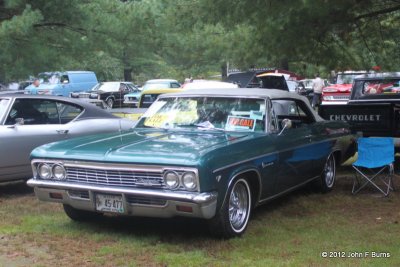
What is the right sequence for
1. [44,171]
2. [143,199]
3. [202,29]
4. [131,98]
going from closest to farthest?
1. [143,199]
2. [44,171]
3. [202,29]
4. [131,98]

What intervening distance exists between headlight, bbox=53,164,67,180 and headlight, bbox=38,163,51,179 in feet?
0.25

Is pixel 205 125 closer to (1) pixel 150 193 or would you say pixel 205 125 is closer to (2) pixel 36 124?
(1) pixel 150 193

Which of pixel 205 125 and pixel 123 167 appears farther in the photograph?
pixel 205 125

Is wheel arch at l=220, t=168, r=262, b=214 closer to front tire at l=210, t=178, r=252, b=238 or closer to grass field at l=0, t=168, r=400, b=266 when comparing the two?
front tire at l=210, t=178, r=252, b=238

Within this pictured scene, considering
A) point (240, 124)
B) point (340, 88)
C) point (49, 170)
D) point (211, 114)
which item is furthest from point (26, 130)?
point (340, 88)

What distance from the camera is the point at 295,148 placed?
660 centimetres

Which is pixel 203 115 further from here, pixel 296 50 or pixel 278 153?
pixel 296 50

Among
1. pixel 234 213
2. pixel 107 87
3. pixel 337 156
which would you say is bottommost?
pixel 107 87

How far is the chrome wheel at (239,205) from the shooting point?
17.9 feet

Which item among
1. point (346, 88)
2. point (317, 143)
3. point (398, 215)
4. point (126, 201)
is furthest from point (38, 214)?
point (346, 88)

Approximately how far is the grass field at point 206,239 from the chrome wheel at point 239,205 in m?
0.14

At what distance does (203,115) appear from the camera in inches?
252

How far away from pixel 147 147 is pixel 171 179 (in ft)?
1.69

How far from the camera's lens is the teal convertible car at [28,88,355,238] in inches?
196
